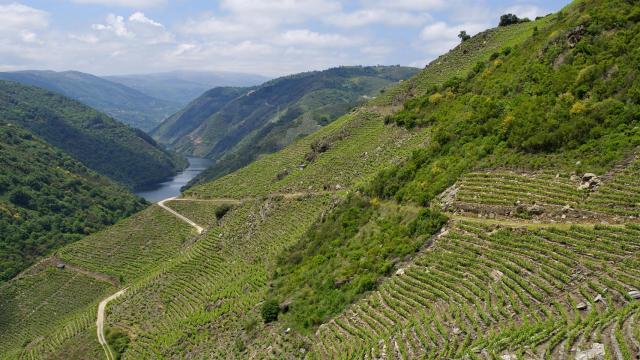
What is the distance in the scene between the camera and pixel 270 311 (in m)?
34.8

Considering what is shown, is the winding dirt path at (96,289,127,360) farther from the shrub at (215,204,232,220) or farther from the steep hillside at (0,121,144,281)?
the steep hillside at (0,121,144,281)

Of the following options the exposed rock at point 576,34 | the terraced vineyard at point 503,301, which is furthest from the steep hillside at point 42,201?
the exposed rock at point 576,34

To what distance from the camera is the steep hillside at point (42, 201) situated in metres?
113

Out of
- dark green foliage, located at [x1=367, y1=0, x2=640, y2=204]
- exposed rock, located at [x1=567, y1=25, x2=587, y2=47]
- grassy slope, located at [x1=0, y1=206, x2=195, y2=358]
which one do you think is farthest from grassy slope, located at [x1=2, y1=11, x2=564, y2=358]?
exposed rock, located at [x1=567, y1=25, x2=587, y2=47]

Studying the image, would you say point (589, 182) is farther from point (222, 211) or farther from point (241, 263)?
point (222, 211)

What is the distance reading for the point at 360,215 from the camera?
4000 cm

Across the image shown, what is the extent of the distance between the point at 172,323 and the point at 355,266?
23.7m

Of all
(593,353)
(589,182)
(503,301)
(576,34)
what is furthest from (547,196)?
(576,34)

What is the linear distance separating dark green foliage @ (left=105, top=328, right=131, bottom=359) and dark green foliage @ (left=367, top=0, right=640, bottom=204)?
29.8 meters

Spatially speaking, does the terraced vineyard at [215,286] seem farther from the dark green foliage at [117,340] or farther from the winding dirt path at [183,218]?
the winding dirt path at [183,218]

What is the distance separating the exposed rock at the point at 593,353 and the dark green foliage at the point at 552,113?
13.5m

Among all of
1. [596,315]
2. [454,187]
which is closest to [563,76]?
[454,187]

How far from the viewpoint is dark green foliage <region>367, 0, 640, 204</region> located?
28750mm

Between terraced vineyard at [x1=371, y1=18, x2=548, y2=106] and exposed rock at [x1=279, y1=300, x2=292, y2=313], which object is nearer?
exposed rock at [x1=279, y1=300, x2=292, y2=313]
